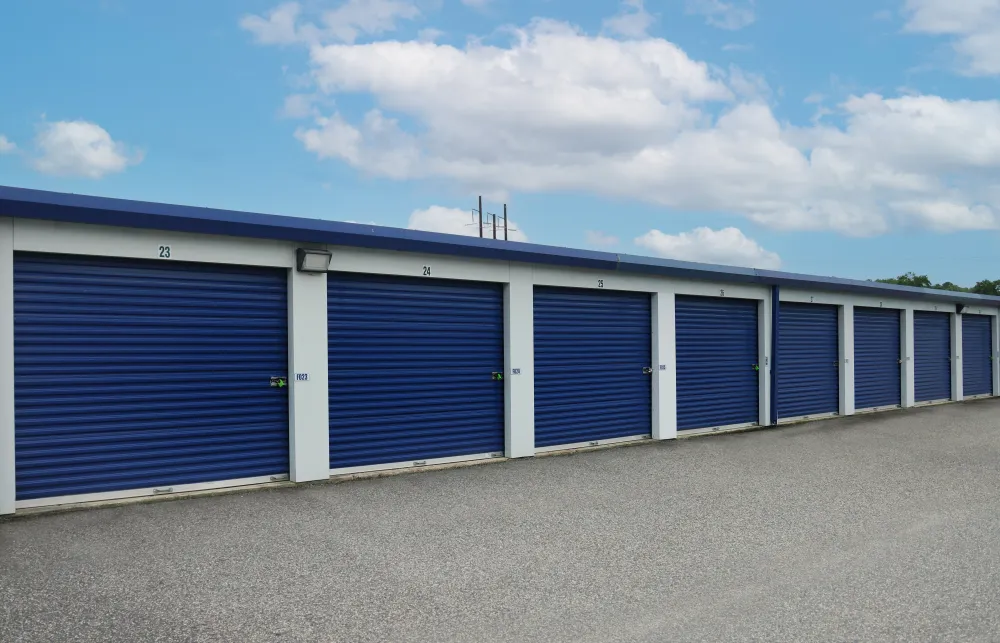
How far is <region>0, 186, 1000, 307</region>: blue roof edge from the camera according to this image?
7.04 meters

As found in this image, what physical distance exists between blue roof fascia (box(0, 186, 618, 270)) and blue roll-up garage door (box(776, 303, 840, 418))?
6.97m

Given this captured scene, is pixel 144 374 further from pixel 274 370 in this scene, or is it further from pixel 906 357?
pixel 906 357

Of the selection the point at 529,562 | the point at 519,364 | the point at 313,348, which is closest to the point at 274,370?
the point at 313,348

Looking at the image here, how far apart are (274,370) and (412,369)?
→ 1881mm

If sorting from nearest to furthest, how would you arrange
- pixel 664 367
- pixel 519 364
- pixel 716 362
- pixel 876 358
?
pixel 519 364 < pixel 664 367 < pixel 716 362 < pixel 876 358

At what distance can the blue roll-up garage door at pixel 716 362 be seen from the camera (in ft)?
44.3

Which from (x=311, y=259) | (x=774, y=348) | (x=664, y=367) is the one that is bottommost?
(x=664, y=367)

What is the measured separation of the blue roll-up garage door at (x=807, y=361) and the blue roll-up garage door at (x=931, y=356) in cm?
438

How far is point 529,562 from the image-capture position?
5.72 metres

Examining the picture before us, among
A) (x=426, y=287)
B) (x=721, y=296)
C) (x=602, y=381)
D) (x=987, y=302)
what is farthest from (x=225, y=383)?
(x=987, y=302)

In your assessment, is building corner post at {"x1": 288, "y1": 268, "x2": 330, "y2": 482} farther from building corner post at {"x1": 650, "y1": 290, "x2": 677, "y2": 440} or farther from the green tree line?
the green tree line

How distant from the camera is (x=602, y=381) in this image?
1211cm

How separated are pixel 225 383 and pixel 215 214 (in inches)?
75.2

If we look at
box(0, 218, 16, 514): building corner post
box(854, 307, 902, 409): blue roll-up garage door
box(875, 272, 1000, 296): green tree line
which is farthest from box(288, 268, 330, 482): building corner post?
box(875, 272, 1000, 296): green tree line
